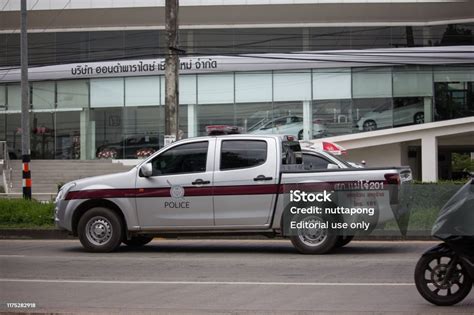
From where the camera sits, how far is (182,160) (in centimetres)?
1209

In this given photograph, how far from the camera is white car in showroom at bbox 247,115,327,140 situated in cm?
3578

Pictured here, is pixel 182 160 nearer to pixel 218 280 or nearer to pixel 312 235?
pixel 312 235

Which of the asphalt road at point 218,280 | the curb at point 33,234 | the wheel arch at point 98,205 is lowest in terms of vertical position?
the asphalt road at point 218,280

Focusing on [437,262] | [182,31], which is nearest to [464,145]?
[182,31]

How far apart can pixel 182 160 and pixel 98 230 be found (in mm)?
2043

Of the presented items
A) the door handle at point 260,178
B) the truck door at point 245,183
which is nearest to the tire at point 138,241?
the truck door at point 245,183

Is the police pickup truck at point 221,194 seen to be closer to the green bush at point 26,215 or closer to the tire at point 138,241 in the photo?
the tire at point 138,241

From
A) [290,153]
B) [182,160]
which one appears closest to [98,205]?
[182,160]

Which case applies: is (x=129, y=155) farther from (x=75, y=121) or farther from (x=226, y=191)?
(x=226, y=191)

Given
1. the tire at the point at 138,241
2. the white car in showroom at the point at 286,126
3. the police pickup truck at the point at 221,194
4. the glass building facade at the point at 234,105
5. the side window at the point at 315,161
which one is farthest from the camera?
the white car in showroom at the point at 286,126

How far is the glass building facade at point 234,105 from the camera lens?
3525cm

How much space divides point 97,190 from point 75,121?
88.9ft

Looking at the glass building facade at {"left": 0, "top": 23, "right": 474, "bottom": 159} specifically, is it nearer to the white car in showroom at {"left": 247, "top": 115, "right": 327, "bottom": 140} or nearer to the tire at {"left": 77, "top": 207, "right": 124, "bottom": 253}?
the white car in showroom at {"left": 247, "top": 115, "right": 327, "bottom": 140}

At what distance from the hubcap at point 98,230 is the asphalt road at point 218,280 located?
32cm
